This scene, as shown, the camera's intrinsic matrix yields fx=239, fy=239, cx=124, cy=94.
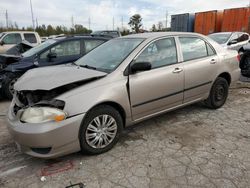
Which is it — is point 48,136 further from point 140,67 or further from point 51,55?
point 51,55

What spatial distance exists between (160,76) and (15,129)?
7.04 ft

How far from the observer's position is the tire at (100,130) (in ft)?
9.87

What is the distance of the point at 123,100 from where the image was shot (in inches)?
130

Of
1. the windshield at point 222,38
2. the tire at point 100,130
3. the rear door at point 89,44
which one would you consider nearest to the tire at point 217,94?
the tire at point 100,130

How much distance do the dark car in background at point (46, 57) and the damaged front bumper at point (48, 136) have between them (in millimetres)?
3330

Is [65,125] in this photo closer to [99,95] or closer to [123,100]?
[99,95]

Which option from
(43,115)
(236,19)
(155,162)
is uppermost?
(236,19)

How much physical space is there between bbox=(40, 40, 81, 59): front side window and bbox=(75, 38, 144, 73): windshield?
A: 2517 millimetres

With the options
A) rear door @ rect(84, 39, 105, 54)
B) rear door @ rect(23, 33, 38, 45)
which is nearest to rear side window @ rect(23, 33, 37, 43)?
rear door @ rect(23, 33, 38, 45)

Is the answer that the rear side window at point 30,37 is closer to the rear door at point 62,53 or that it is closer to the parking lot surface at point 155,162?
the rear door at point 62,53

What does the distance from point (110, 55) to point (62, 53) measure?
10.2 feet

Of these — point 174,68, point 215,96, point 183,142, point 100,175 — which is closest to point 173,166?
point 183,142

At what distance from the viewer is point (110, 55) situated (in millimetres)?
3820

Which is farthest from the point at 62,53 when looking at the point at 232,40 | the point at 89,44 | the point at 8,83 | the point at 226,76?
the point at 232,40
